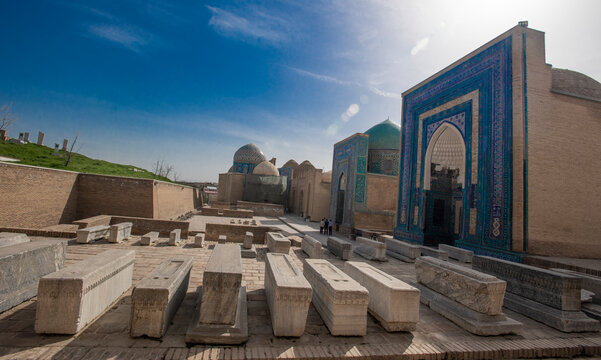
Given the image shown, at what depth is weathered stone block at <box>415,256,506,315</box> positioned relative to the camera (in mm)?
3477

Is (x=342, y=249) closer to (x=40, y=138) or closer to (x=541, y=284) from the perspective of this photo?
(x=541, y=284)

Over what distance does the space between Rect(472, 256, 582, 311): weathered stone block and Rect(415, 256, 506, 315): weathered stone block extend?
0.75m

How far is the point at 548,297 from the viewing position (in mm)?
4059

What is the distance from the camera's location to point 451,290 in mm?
4047

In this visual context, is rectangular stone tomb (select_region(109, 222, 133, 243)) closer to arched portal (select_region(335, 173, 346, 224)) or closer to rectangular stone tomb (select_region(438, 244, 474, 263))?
rectangular stone tomb (select_region(438, 244, 474, 263))

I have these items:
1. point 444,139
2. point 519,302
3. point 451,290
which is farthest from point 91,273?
point 444,139

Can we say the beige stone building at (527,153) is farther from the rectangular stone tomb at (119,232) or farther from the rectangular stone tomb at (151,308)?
the rectangular stone tomb at (119,232)

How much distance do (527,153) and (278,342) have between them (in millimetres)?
7930

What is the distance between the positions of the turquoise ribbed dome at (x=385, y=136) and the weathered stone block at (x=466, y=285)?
47.3ft

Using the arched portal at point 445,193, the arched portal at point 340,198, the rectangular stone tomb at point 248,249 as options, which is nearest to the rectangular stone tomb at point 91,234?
the rectangular stone tomb at point 248,249

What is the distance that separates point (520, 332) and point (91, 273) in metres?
4.83

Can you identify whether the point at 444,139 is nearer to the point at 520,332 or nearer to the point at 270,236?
the point at 270,236

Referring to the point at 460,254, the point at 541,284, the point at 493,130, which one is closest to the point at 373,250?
the point at 460,254

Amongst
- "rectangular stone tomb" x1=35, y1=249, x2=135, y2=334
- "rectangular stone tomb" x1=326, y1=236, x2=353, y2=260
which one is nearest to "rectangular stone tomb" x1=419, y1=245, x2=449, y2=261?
"rectangular stone tomb" x1=326, y1=236, x2=353, y2=260
